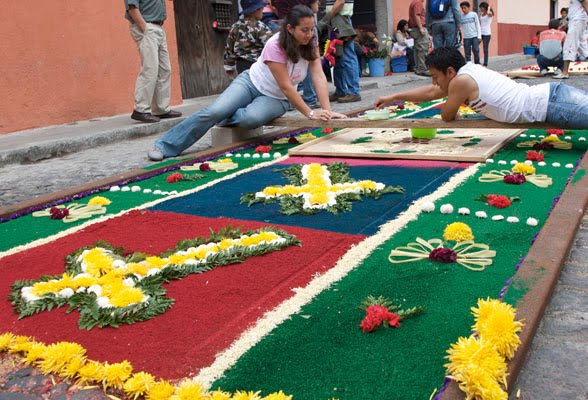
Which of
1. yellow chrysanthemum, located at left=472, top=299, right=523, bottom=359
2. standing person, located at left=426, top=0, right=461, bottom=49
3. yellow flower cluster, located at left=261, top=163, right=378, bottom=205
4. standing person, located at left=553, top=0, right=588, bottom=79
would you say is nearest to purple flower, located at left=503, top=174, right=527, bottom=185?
yellow flower cluster, located at left=261, top=163, right=378, bottom=205

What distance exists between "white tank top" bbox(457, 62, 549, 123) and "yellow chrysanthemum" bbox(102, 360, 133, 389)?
11.0 ft

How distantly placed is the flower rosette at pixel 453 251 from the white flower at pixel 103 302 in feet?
3.60

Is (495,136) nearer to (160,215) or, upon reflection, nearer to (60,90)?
(160,215)

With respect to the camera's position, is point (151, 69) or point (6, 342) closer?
point (6, 342)

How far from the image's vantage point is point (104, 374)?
1736 mm

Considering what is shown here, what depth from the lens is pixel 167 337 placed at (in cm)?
197

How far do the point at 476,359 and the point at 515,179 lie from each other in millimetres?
2153

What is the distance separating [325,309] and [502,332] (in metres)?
0.61

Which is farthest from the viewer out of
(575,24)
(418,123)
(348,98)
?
(575,24)

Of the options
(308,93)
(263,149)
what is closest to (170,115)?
(308,93)

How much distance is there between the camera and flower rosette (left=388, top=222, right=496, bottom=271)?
2436 mm

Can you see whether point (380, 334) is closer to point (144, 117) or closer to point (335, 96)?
point (144, 117)

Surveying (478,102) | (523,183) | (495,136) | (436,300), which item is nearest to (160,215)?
(436,300)

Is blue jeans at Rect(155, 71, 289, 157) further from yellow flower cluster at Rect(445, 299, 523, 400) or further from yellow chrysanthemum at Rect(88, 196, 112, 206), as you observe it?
yellow flower cluster at Rect(445, 299, 523, 400)
